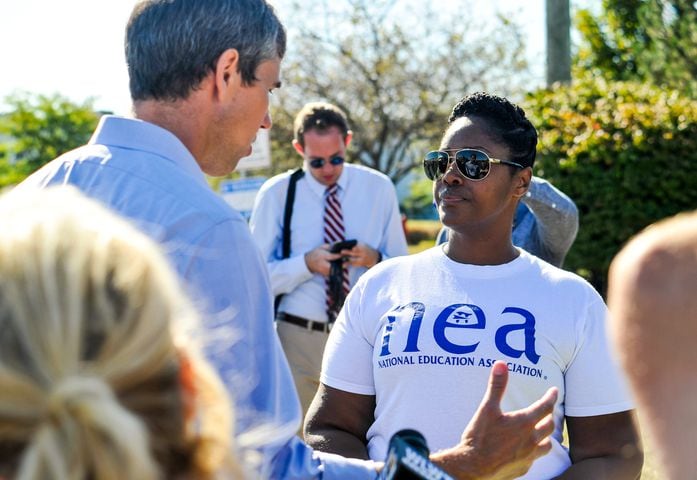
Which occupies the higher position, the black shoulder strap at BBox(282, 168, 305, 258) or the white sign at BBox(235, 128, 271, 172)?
the black shoulder strap at BBox(282, 168, 305, 258)

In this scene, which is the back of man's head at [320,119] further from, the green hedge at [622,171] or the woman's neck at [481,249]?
the green hedge at [622,171]

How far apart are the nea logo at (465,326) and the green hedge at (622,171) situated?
28.8 feet

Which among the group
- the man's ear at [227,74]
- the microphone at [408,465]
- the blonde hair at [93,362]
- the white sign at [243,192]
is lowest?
the white sign at [243,192]

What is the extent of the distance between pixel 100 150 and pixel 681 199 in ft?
33.6

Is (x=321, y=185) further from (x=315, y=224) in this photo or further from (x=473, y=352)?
(x=473, y=352)

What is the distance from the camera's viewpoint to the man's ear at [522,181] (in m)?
3.40

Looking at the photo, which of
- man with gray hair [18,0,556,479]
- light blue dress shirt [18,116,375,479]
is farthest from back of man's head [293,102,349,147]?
light blue dress shirt [18,116,375,479]

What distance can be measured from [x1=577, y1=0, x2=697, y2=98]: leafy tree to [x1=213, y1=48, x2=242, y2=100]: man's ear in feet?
55.3

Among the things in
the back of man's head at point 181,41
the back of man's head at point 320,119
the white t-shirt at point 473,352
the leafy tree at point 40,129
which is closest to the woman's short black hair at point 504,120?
the white t-shirt at point 473,352

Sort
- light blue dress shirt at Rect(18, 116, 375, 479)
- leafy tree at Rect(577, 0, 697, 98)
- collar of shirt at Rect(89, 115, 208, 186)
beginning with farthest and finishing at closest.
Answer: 1. leafy tree at Rect(577, 0, 697, 98)
2. collar of shirt at Rect(89, 115, 208, 186)
3. light blue dress shirt at Rect(18, 116, 375, 479)

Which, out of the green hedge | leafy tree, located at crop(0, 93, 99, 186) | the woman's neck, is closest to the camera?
the woman's neck

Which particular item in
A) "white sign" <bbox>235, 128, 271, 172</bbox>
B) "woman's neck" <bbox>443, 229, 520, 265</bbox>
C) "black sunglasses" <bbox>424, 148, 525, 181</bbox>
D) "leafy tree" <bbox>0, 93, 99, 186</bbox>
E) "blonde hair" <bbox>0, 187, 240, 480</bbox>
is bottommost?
"leafy tree" <bbox>0, 93, 99, 186</bbox>

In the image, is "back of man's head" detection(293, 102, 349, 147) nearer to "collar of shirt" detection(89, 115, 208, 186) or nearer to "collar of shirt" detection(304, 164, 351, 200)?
"collar of shirt" detection(304, 164, 351, 200)

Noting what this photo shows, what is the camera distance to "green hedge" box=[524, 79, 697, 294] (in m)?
11.3
